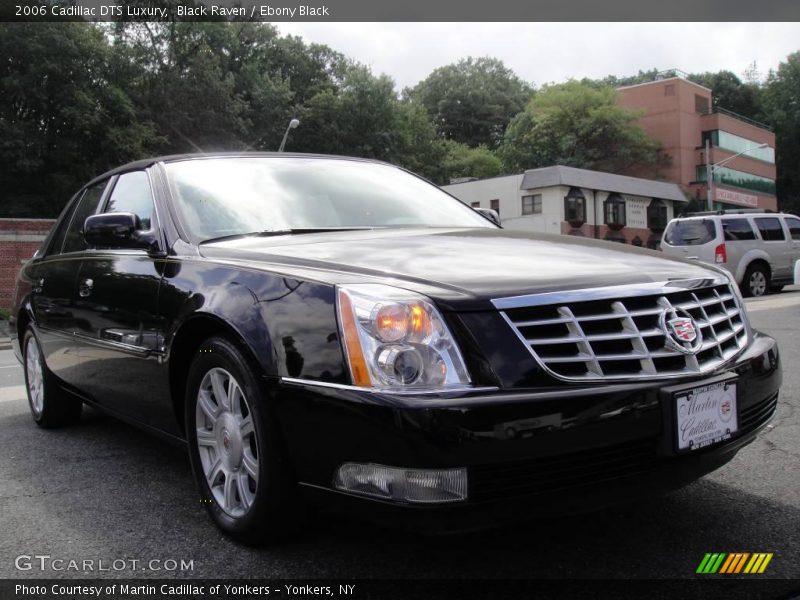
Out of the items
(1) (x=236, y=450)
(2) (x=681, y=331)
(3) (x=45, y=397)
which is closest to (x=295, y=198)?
(1) (x=236, y=450)

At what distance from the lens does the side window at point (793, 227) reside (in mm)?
17094

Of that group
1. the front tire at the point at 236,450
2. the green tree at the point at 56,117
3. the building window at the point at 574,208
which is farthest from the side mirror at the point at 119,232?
the building window at the point at 574,208

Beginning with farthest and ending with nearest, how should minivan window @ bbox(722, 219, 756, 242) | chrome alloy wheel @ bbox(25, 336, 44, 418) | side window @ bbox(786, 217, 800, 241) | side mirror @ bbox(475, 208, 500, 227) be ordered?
side window @ bbox(786, 217, 800, 241) → minivan window @ bbox(722, 219, 756, 242) → chrome alloy wheel @ bbox(25, 336, 44, 418) → side mirror @ bbox(475, 208, 500, 227)

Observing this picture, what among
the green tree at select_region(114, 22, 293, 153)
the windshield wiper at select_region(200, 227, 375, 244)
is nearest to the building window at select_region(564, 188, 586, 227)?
the green tree at select_region(114, 22, 293, 153)

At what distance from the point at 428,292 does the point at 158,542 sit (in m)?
1.45

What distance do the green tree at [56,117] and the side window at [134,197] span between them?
1367 inches

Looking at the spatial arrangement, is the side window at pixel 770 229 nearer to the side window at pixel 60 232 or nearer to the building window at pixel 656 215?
the side window at pixel 60 232

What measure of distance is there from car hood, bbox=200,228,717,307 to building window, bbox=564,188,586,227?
43.6 meters

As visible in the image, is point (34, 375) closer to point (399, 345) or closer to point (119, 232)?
point (119, 232)

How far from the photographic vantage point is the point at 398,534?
9.46 ft

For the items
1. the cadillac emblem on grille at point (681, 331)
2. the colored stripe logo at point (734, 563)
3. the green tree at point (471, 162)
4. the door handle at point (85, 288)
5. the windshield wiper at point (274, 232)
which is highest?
the green tree at point (471, 162)

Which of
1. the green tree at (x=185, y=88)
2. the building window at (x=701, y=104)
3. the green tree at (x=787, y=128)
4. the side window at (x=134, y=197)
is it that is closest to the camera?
the side window at (x=134, y=197)

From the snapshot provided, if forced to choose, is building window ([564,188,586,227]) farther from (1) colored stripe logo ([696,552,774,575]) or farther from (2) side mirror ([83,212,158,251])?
(1) colored stripe logo ([696,552,774,575])

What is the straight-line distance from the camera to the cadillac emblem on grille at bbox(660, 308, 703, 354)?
8.07ft
